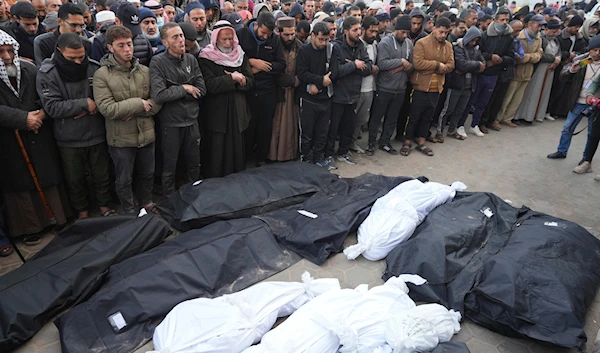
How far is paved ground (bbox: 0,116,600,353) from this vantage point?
294 centimetres

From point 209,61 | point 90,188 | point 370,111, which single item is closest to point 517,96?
point 370,111

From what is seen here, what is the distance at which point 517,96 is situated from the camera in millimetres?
7289

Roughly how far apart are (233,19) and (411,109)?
2.87 m

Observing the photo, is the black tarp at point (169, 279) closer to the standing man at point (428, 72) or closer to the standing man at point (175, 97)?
the standing man at point (175, 97)

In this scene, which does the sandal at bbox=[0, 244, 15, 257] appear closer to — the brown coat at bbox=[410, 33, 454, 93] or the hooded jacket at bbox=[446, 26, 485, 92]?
the brown coat at bbox=[410, 33, 454, 93]

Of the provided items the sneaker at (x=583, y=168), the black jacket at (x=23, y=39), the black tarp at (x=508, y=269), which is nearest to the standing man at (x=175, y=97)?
the black jacket at (x=23, y=39)

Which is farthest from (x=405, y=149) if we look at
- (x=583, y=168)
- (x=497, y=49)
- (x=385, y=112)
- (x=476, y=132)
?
(x=583, y=168)

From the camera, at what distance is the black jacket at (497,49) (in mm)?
6148

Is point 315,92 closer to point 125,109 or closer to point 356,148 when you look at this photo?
point 356,148

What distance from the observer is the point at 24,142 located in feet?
11.2

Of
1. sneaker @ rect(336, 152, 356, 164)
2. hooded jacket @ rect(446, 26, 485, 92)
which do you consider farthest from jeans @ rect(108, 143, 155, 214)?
hooded jacket @ rect(446, 26, 485, 92)

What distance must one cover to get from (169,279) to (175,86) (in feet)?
6.22

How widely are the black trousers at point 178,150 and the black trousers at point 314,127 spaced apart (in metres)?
1.50

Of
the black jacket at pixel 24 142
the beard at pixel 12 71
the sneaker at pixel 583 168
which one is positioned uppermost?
the beard at pixel 12 71
